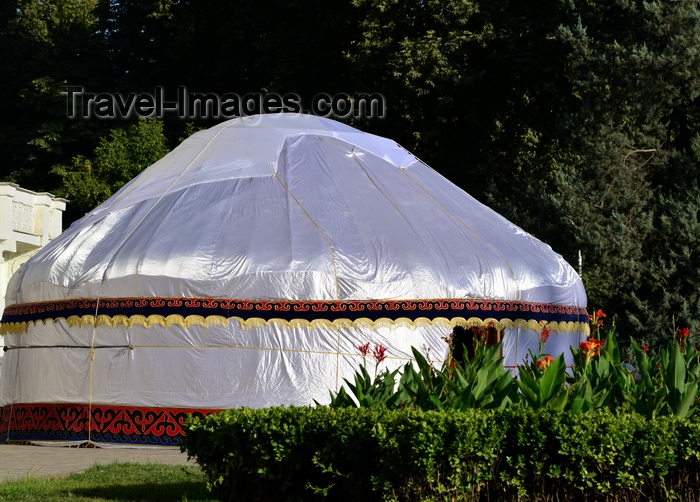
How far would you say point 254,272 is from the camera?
12.2m

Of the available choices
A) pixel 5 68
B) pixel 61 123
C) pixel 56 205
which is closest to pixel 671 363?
pixel 56 205

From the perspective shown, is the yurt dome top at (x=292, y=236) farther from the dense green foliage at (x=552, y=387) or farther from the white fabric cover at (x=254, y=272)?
the dense green foliage at (x=552, y=387)

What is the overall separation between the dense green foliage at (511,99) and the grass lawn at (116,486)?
13418 mm

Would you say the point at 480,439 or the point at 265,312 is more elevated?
the point at 265,312

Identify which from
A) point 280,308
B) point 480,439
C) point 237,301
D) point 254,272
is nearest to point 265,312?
point 280,308

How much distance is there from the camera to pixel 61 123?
3002 cm

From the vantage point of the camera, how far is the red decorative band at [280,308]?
12.2 metres

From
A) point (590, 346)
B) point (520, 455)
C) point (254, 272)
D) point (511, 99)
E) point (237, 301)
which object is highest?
point (511, 99)

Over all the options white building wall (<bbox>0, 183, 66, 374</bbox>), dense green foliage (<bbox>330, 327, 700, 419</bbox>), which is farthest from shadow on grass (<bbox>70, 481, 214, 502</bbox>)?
white building wall (<bbox>0, 183, 66, 374</bbox>)

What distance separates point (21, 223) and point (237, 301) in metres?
13.1

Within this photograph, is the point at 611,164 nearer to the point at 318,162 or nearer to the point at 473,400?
the point at 318,162

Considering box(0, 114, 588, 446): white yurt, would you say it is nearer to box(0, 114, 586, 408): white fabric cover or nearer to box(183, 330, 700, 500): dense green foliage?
box(0, 114, 586, 408): white fabric cover

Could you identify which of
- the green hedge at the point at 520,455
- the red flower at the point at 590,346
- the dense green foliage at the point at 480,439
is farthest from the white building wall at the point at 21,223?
the green hedge at the point at 520,455

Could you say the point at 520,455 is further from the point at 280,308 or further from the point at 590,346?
the point at 280,308
